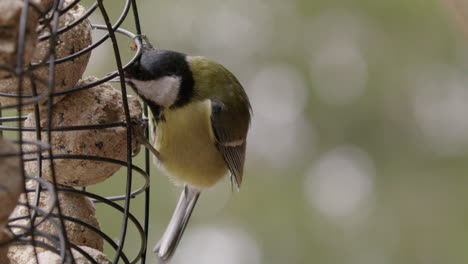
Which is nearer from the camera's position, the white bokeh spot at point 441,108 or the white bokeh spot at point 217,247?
the white bokeh spot at point 217,247

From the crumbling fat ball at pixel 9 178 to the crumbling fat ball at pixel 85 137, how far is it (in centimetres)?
33

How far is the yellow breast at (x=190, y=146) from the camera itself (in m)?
1.40

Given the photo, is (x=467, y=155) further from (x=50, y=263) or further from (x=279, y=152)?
(x=50, y=263)

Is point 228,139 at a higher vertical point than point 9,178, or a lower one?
lower

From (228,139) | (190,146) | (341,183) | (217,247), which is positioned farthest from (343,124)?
(190,146)

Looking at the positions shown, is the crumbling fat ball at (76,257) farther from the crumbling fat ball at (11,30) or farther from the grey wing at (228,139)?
the grey wing at (228,139)

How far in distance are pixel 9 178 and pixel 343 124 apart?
97.8 inches

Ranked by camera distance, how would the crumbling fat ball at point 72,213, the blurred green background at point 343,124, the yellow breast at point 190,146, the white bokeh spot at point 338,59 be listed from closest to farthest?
1. the crumbling fat ball at point 72,213
2. the yellow breast at point 190,146
3. the blurred green background at point 343,124
4. the white bokeh spot at point 338,59

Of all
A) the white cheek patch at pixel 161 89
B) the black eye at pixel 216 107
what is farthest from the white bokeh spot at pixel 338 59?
the white cheek patch at pixel 161 89

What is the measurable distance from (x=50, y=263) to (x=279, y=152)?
2.10m

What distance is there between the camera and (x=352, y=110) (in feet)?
10.3

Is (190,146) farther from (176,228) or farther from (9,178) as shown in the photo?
(9,178)

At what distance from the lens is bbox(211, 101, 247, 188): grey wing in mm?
1497

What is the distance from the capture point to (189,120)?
142 centimetres
